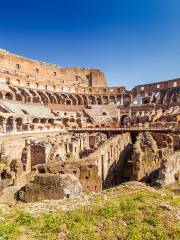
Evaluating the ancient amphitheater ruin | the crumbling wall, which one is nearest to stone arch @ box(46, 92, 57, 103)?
the ancient amphitheater ruin

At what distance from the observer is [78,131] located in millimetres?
39000

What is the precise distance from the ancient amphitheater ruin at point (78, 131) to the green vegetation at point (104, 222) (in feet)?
5.77

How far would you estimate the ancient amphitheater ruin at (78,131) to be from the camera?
1153 cm

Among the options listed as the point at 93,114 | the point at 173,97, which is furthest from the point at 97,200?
the point at 173,97

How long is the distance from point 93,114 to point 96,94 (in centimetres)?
1170

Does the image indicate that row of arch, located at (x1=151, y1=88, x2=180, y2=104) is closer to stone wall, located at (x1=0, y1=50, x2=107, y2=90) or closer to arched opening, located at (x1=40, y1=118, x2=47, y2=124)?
stone wall, located at (x1=0, y1=50, x2=107, y2=90)

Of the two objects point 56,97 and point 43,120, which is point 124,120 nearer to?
point 56,97

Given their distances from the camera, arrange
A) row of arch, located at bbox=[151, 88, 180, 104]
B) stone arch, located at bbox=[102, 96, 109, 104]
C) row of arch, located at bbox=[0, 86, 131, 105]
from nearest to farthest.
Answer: row of arch, located at bbox=[0, 86, 131, 105]
row of arch, located at bbox=[151, 88, 180, 104]
stone arch, located at bbox=[102, 96, 109, 104]

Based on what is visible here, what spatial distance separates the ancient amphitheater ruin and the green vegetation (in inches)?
69.2

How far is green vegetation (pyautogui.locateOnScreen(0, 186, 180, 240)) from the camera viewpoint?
5.63m

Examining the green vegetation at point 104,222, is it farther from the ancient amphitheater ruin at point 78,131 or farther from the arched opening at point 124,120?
the arched opening at point 124,120

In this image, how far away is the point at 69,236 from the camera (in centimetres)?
556

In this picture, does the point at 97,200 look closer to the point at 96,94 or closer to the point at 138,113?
the point at 138,113

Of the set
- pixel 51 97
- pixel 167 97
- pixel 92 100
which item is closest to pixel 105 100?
pixel 92 100
